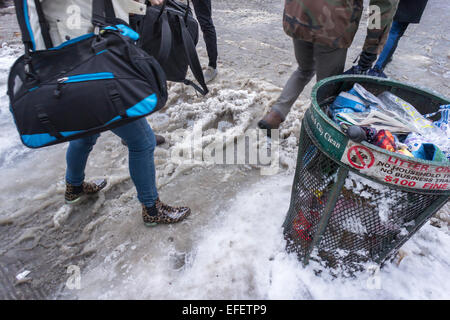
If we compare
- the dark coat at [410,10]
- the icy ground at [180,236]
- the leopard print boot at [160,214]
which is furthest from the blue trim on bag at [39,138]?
the dark coat at [410,10]

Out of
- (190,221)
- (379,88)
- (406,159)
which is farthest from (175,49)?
(406,159)

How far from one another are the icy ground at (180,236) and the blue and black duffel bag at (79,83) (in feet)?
2.84

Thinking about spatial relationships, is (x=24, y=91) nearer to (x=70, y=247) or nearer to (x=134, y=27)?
(x=134, y=27)

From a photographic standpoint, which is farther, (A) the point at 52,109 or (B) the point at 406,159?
(A) the point at 52,109

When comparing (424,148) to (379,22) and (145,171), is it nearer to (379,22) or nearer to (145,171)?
(379,22)

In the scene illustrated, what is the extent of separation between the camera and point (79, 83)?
1.12 metres

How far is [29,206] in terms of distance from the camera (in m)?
2.02

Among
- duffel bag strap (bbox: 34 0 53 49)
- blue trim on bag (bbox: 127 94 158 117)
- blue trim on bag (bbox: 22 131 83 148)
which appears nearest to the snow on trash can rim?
blue trim on bag (bbox: 127 94 158 117)

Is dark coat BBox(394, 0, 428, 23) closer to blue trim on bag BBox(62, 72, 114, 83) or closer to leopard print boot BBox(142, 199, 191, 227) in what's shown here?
leopard print boot BBox(142, 199, 191, 227)

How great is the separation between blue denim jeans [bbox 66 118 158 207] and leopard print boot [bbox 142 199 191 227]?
6 cm

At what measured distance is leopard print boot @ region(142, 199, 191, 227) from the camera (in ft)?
5.87

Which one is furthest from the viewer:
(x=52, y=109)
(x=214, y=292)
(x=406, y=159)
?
(x=214, y=292)

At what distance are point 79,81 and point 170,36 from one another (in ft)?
2.03

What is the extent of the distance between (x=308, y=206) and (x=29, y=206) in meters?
1.91
